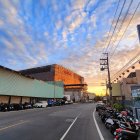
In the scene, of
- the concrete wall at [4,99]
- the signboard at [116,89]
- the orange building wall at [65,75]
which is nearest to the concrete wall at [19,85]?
the concrete wall at [4,99]

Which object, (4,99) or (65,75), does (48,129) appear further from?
(65,75)

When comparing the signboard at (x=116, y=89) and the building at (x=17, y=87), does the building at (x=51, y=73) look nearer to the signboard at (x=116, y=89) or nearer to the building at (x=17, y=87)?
the building at (x=17, y=87)

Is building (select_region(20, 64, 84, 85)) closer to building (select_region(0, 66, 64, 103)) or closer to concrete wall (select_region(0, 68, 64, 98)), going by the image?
concrete wall (select_region(0, 68, 64, 98))

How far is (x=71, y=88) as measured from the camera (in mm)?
163875

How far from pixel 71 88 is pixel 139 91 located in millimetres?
142785

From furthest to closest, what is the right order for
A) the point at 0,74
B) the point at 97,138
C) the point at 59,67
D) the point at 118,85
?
the point at 59,67 → the point at 118,85 → the point at 0,74 → the point at 97,138

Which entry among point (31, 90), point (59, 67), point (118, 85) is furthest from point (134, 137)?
point (59, 67)

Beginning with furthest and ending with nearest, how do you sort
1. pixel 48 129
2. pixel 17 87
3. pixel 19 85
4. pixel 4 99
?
pixel 19 85 < pixel 17 87 < pixel 4 99 < pixel 48 129

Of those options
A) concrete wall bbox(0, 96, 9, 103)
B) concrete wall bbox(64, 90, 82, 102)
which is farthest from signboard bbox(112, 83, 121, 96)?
concrete wall bbox(64, 90, 82, 102)

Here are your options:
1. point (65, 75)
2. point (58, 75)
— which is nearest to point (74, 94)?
point (65, 75)

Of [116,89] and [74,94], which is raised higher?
[74,94]

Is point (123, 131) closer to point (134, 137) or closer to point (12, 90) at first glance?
point (134, 137)

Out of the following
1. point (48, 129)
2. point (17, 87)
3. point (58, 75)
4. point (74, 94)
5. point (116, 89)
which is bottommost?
point (48, 129)

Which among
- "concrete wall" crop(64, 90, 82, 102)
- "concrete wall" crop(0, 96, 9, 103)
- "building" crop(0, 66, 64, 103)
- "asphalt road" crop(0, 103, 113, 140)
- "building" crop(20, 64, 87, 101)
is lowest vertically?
"asphalt road" crop(0, 103, 113, 140)
